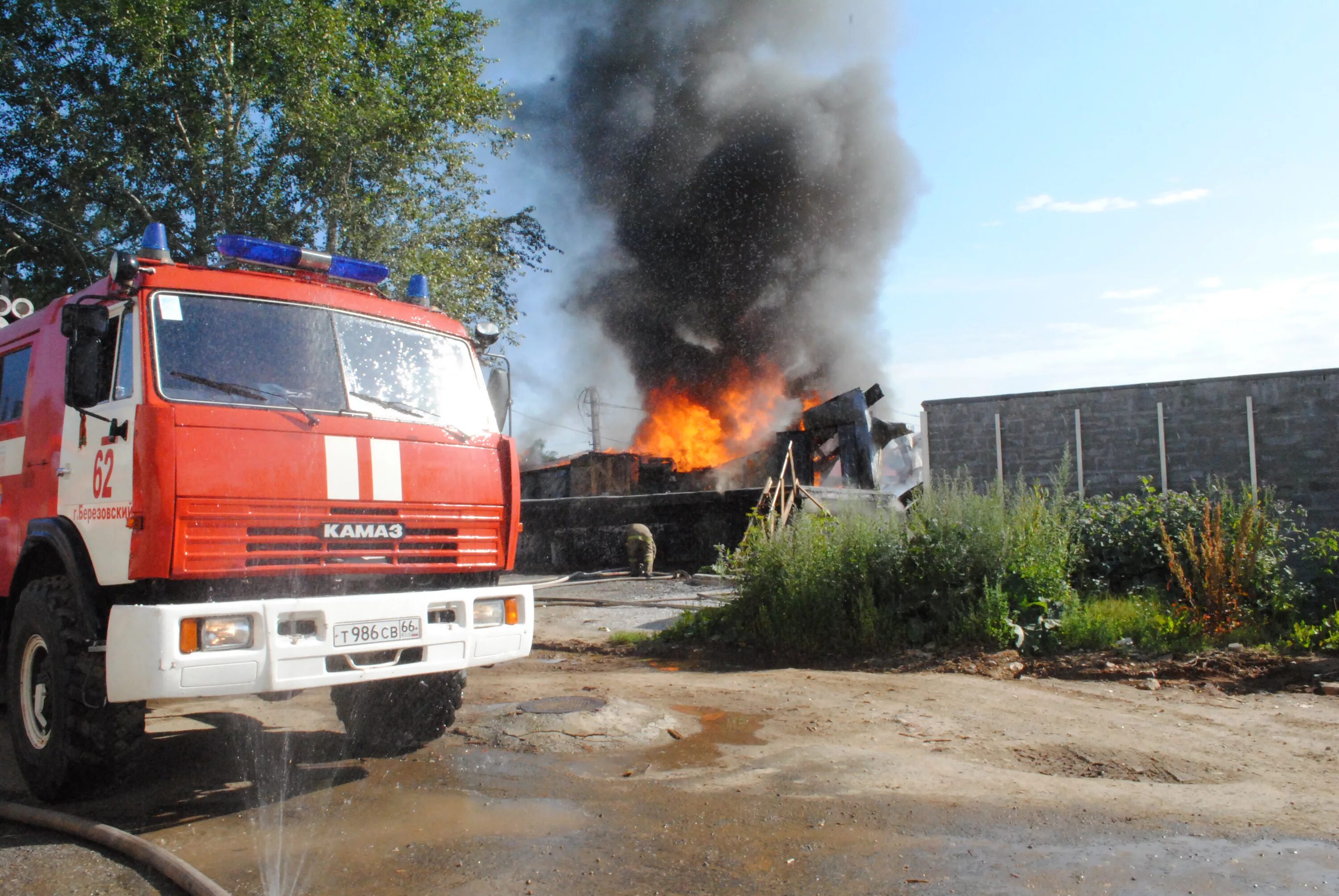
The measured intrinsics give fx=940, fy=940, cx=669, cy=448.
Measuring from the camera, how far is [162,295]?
450 cm

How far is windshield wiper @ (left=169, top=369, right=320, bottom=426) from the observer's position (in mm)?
4324

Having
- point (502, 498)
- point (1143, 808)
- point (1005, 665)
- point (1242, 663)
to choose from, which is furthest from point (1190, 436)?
point (502, 498)

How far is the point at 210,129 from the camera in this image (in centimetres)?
2012

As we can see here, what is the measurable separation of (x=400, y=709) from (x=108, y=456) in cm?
205

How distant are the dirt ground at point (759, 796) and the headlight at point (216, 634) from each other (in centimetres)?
80

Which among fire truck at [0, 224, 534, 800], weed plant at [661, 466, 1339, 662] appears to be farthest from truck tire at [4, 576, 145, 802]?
weed plant at [661, 466, 1339, 662]

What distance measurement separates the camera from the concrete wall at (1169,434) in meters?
11.4

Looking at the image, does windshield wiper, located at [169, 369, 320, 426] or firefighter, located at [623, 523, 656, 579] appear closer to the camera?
windshield wiper, located at [169, 369, 320, 426]

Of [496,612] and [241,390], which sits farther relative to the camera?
[496,612]

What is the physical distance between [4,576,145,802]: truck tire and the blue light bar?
72.8 inches

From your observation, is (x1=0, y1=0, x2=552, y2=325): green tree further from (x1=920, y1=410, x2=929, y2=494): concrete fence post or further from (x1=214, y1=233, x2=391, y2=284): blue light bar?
(x1=214, y1=233, x2=391, y2=284): blue light bar

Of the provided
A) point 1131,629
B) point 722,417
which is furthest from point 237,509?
point 722,417

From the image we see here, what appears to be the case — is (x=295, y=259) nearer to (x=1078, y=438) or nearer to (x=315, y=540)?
(x=315, y=540)

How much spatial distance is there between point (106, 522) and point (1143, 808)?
15.6 ft
